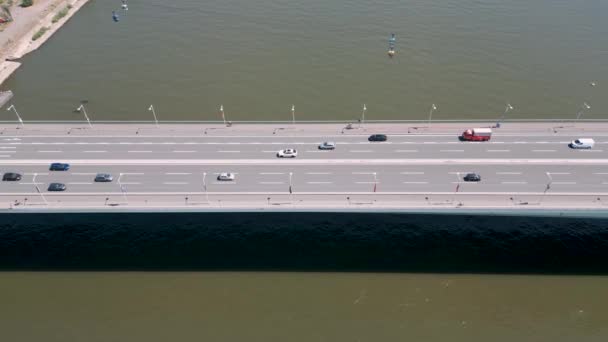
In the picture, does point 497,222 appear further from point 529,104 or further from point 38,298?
point 38,298

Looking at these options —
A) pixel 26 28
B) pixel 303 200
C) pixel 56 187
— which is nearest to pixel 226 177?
pixel 303 200

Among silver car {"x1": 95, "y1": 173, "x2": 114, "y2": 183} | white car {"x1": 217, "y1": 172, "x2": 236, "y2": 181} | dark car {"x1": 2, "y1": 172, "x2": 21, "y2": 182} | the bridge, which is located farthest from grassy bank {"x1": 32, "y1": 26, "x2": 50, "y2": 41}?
white car {"x1": 217, "y1": 172, "x2": 236, "y2": 181}

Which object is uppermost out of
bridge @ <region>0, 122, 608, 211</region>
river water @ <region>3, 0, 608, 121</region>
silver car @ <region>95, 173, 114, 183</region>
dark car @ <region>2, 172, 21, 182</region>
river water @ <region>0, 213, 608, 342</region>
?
dark car @ <region>2, 172, 21, 182</region>

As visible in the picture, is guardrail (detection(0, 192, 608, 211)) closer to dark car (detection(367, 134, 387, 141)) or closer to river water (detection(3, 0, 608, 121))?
dark car (detection(367, 134, 387, 141))

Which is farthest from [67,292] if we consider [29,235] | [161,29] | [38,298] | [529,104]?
[529,104]

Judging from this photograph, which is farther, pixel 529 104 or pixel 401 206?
pixel 529 104

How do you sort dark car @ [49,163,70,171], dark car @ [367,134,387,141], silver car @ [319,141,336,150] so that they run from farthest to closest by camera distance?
dark car @ [367,134,387,141], silver car @ [319,141,336,150], dark car @ [49,163,70,171]
